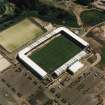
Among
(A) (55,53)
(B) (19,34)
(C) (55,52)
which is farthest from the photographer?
(B) (19,34)

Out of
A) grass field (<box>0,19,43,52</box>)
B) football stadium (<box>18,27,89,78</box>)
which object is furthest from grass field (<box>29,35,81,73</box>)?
grass field (<box>0,19,43,52</box>)

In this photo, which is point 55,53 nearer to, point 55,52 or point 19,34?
point 55,52

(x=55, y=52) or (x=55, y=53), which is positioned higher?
(x=55, y=52)

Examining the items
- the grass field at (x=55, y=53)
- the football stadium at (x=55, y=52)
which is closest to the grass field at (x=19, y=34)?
the football stadium at (x=55, y=52)

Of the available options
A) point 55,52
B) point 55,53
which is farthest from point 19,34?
point 55,53

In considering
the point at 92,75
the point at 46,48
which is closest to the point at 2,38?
the point at 46,48

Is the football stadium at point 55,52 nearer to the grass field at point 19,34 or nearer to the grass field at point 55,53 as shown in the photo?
the grass field at point 55,53

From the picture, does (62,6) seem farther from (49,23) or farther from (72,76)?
(72,76)
